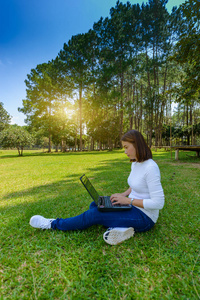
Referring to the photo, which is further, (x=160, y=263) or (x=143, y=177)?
(x=143, y=177)

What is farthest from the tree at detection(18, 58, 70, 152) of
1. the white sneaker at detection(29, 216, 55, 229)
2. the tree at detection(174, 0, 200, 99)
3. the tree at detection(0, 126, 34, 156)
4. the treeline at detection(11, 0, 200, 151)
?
the white sneaker at detection(29, 216, 55, 229)

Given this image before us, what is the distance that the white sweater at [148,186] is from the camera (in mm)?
1586

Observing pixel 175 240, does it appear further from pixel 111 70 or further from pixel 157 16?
pixel 157 16

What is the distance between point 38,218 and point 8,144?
1847 centimetres

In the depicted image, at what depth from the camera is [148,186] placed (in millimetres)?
1625

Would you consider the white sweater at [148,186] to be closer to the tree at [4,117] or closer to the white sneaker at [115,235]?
the white sneaker at [115,235]

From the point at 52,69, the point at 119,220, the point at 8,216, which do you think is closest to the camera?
the point at 119,220

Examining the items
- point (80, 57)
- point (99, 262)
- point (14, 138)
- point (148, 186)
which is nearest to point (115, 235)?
point (99, 262)

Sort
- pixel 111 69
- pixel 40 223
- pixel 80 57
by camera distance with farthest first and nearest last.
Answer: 1. pixel 80 57
2. pixel 111 69
3. pixel 40 223

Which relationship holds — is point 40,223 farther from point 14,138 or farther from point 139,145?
point 14,138

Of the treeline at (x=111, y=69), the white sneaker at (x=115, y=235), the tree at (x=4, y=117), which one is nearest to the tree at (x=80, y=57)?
the treeline at (x=111, y=69)

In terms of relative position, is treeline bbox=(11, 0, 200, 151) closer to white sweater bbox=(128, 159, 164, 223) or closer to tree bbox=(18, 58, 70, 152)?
tree bbox=(18, 58, 70, 152)

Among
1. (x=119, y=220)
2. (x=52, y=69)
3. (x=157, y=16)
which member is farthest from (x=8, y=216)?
(x=157, y=16)

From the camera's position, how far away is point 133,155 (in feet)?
5.87
